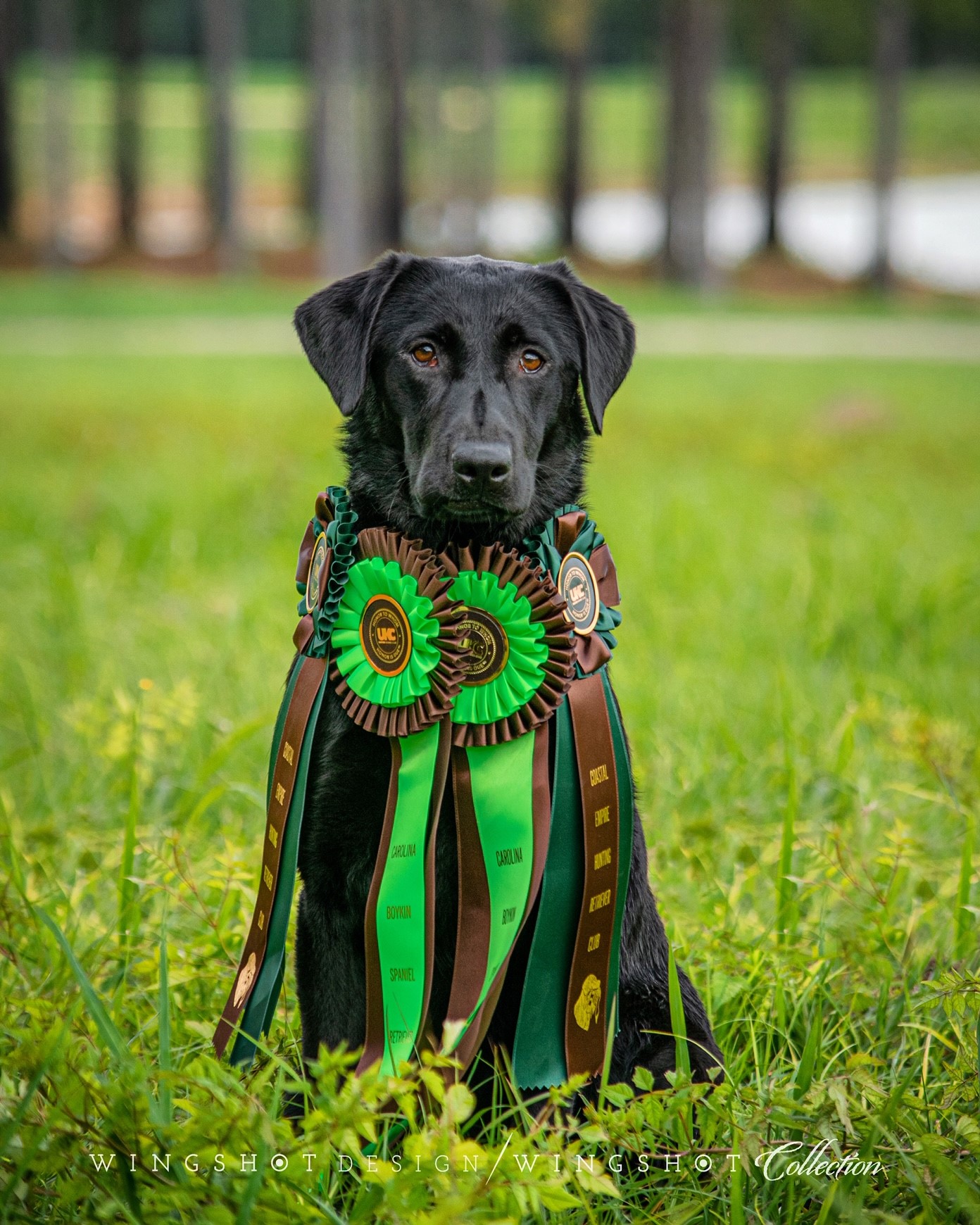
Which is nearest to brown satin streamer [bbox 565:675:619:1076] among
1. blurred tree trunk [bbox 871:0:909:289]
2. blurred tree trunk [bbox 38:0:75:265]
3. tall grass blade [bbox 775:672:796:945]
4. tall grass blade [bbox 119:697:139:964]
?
tall grass blade [bbox 775:672:796:945]

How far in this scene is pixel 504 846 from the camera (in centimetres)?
204

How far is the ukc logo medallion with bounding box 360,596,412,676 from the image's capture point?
205cm

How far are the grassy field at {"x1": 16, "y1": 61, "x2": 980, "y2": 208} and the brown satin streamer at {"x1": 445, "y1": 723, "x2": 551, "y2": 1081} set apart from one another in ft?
134

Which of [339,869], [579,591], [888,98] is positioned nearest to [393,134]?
[888,98]

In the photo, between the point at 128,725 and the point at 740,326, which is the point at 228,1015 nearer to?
the point at 128,725

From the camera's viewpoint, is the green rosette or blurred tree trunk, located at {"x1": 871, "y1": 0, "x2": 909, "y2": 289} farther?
blurred tree trunk, located at {"x1": 871, "y1": 0, "x2": 909, "y2": 289}

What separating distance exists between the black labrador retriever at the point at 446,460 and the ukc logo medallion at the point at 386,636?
5.4 inches

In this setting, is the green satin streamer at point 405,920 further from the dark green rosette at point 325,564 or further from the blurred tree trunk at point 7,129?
the blurred tree trunk at point 7,129

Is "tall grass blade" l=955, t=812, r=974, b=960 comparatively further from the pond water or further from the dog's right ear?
the pond water

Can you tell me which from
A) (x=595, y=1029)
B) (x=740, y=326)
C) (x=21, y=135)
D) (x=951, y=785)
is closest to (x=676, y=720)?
(x=951, y=785)

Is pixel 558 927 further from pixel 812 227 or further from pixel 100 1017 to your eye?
pixel 812 227

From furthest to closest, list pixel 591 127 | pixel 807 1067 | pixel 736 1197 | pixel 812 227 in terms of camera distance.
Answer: pixel 591 127
pixel 812 227
pixel 807 1067
pixel 736 1197

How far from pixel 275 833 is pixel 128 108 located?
33274 mm

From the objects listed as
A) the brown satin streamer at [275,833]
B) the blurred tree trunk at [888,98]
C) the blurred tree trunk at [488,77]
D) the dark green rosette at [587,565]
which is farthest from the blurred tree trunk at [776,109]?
the brown satin streamer at [275,833]
